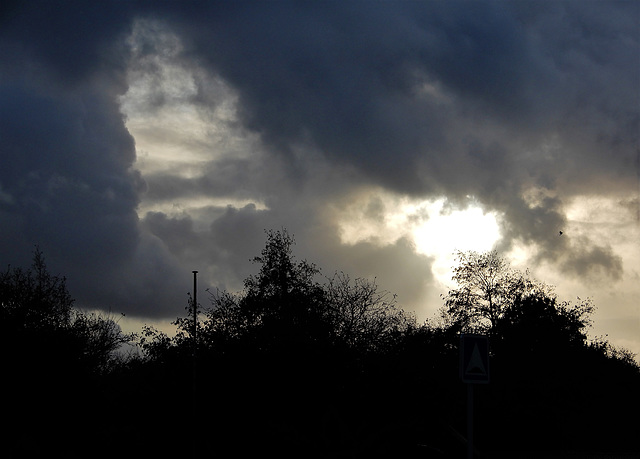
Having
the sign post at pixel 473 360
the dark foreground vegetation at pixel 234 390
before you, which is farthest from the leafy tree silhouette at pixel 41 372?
the sign post at pixel 473 360

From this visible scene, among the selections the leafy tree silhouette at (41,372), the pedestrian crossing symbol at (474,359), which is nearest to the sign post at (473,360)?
the pedestrian crossing symbol at (474,359)

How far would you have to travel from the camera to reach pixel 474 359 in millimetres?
9766

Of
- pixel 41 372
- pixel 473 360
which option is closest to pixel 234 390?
pixel 41 372

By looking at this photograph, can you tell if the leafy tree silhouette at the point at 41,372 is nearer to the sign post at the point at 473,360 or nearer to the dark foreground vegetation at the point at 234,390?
the dark foreground vegetation at the point at 234,390

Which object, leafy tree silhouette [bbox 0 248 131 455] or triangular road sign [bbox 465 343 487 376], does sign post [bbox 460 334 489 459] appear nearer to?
triangular road sign [bbox 465 343 487 376]

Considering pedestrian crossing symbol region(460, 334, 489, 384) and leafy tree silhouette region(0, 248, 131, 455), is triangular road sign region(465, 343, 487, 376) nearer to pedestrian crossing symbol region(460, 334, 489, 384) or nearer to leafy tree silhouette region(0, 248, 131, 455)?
pedestrian crossing symbol region(460, 334, 489, 384)

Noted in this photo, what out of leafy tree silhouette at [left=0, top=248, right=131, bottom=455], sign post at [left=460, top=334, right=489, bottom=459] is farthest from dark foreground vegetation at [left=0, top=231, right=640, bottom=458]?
sign post at [left=460, top=334, right=489, bottom=459]

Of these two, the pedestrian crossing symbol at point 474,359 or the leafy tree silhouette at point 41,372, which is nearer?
the pedestrian crossing symbol at point 474,359

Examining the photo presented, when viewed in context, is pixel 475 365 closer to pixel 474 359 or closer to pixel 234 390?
pixel 474 359

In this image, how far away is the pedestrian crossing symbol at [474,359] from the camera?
9.67 meters

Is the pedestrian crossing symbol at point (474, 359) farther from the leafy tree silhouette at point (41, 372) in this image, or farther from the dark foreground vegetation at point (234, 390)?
the leafy tree silhouette at point (41, 372)

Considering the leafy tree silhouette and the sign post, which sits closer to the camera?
the sign post

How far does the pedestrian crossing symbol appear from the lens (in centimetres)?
967

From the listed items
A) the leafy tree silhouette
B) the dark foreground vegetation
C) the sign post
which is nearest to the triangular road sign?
the sign post
